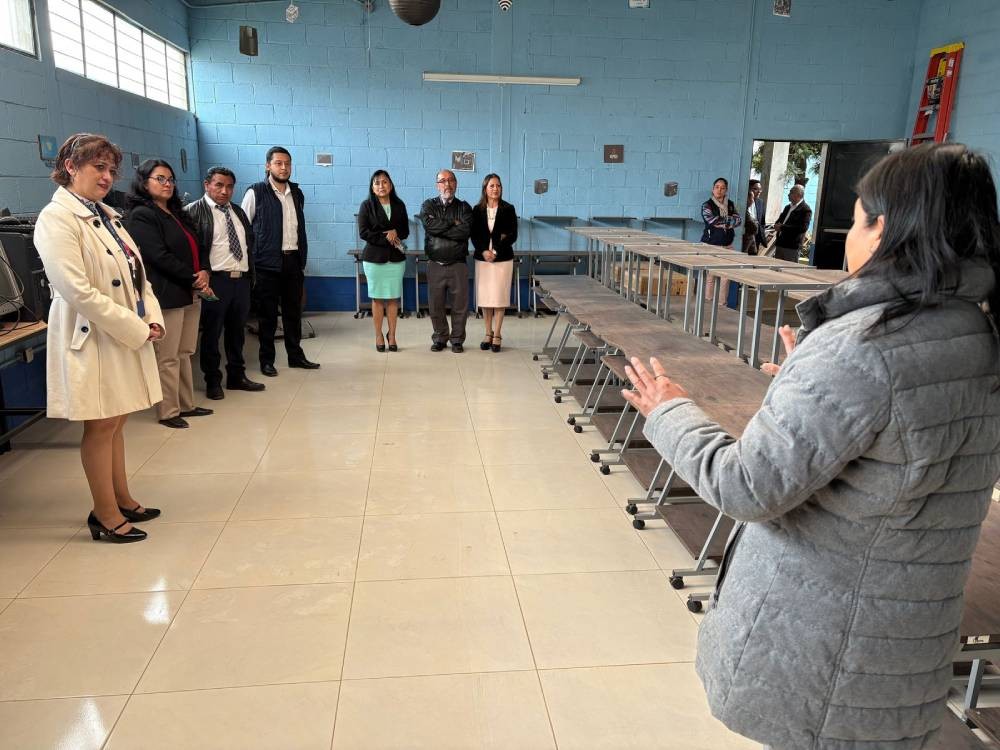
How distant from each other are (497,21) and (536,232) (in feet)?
7.07

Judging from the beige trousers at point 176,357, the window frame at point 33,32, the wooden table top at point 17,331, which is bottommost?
the beige trousers at point 176,357

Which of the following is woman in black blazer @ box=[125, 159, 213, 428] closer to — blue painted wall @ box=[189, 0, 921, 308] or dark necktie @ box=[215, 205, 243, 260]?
dark necktie @ box=[215, 205, 243, 260]

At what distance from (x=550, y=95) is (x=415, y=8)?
13.5 feet

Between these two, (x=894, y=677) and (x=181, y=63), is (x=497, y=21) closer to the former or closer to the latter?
(x=181, y=63)

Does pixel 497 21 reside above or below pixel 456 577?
above

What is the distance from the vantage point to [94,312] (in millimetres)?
2555

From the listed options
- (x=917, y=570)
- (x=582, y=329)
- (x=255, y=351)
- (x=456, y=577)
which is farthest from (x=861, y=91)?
(x=917, y=570)

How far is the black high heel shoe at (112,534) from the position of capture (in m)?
2.88

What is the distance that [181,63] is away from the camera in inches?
280

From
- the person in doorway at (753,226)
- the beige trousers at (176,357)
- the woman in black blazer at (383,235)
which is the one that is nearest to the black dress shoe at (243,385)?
the beige trousers at (176,357)

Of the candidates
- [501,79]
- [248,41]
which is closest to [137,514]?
[248,41]

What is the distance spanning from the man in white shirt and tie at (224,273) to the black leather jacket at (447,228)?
5.40ft

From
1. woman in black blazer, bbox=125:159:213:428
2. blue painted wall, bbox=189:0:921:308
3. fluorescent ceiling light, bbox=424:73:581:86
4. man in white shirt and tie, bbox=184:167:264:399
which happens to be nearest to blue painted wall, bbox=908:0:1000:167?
blue painted wall, bbox=189:0:921:308

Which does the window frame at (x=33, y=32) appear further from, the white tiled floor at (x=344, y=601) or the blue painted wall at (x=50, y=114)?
the white tiled floor at (x=344, y=601)
